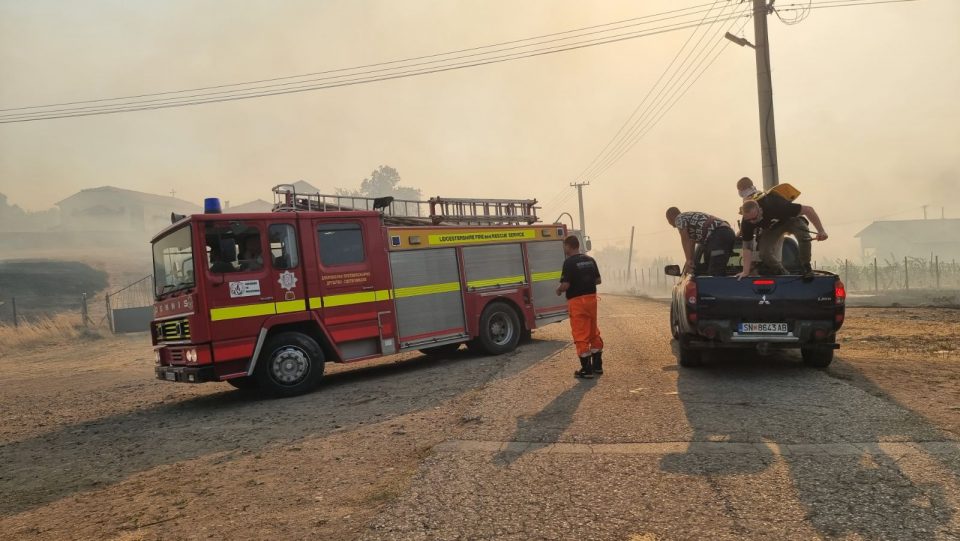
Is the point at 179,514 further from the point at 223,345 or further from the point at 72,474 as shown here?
the point at 223,345

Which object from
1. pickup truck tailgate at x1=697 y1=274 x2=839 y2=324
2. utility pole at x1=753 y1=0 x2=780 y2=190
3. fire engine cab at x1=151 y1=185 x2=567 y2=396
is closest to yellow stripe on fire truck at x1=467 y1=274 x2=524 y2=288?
fire engine cab at x1=151 y1=185 x2=567 y2=396

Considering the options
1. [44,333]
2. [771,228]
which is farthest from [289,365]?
[44,333]

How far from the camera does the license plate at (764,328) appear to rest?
635 cm

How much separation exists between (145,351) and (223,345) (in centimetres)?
1114

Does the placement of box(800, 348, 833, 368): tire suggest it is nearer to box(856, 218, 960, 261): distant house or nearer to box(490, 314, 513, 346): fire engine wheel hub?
box(490, 314, 513, 346): fire engine wheel hub

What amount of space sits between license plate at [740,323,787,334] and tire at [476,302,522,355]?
4.39m

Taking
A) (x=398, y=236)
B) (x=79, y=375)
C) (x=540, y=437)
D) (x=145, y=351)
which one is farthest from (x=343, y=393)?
(x=145, y=351)

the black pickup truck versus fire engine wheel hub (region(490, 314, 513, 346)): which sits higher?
the black pickup truck

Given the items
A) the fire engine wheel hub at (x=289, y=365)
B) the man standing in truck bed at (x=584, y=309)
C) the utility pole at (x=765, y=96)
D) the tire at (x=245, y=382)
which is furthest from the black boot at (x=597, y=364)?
the utility pole at (x=765, y=96)

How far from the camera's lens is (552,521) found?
3.04 m

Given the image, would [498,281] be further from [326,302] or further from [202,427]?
[202,427]

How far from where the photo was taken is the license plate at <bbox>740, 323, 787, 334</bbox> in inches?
250

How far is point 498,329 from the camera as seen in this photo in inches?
398

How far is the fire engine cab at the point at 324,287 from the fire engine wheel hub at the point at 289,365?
0.01m
